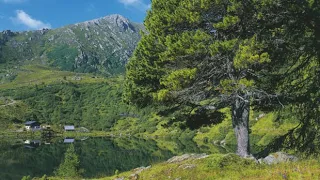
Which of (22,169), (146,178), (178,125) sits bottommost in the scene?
(22,169)

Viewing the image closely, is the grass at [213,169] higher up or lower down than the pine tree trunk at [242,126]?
lower down

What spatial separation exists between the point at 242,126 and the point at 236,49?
486 cm

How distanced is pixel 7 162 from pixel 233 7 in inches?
3643

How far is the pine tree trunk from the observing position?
67.2ft

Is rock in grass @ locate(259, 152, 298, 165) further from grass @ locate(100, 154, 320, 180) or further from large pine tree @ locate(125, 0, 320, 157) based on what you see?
grass @ locate(100, 154, 320, 180)

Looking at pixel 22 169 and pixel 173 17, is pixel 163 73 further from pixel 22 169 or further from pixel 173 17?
pixel 22 169

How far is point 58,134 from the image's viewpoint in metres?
195

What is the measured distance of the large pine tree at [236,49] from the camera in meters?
18.8

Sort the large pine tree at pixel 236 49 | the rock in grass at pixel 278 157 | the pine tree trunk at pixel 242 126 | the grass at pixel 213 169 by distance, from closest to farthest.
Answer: the grass at pixel 213 169
the rock in grass at pixel 278 157
the large pine tree at pixel 236 49
the pine tree trunk at pixel 242 126

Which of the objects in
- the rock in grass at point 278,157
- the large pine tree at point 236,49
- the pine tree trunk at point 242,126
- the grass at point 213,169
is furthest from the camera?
the pine tree trunk at point 242,126

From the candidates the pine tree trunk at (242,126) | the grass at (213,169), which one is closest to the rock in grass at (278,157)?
the pine tree trunk at (242,126)

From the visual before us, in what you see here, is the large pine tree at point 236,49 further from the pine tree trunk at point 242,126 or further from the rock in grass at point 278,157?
the rock in grass at point 278,157

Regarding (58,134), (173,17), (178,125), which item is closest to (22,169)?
(178,125)

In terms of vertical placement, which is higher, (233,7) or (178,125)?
(233,7)
